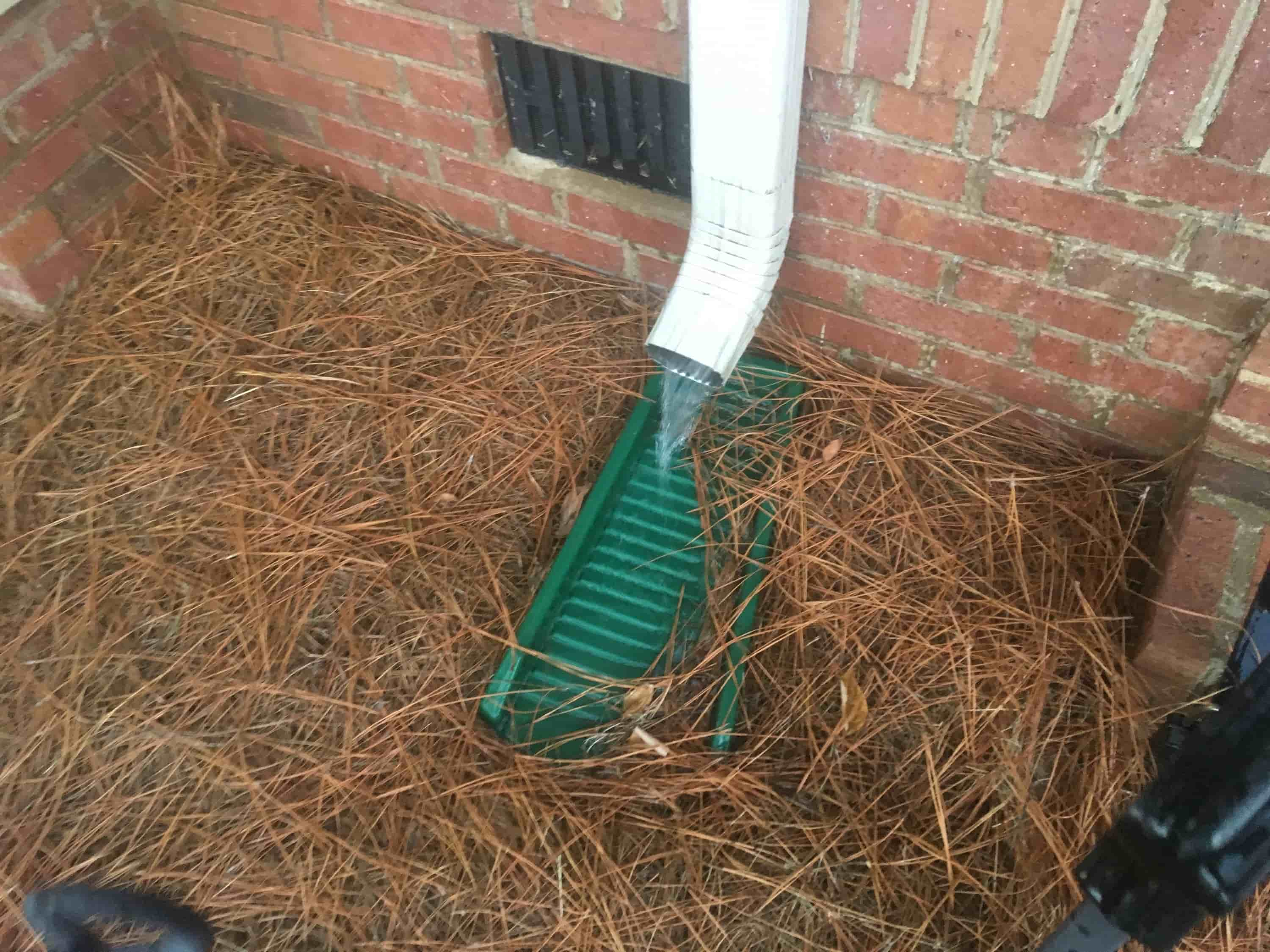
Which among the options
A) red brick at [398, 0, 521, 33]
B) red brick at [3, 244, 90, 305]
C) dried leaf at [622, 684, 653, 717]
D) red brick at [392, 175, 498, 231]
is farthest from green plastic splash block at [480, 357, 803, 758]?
red brick at [3, 244, 90, 305]

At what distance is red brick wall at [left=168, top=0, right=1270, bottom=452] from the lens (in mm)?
947

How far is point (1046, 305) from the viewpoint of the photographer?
1.19 meters

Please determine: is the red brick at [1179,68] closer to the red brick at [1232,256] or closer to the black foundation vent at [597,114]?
the red brick at [1232,256]

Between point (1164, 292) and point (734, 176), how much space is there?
527mm

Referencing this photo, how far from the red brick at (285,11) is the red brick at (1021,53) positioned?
102 centimetres

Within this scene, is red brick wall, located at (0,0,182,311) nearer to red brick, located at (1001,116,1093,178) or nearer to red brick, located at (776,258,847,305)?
red brick, located at (776,258,847,305)

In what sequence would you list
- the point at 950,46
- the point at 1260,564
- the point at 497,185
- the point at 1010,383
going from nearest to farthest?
the point at 950,46 < the point at 1260,564 < the point at 1010,383 < the point at 497,185

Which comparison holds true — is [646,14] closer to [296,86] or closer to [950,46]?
[950,46]

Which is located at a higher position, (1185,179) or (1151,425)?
(1185,179)

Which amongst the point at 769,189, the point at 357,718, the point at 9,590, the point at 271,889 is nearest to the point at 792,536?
the point at 769,189

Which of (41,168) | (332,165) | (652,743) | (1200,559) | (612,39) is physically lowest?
(652,743)

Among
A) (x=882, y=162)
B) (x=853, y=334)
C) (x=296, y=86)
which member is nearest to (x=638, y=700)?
(x=853, y=334)

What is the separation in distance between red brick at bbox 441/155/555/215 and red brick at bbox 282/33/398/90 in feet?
0.50

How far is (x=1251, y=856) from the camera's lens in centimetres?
48
